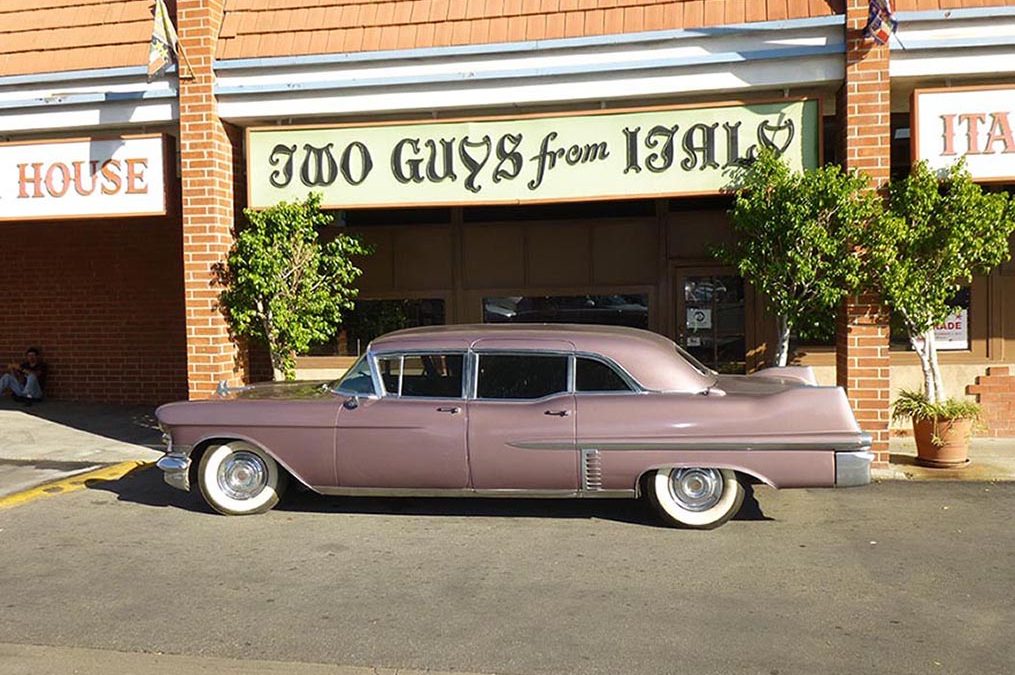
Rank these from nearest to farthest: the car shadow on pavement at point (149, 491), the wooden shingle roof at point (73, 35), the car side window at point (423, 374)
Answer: the car side window at point (423, 374) → the car shadow on pavement at point (149, 491) → the wooden shingle roof at point (73, 35)

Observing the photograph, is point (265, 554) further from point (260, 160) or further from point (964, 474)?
point (964, 474)

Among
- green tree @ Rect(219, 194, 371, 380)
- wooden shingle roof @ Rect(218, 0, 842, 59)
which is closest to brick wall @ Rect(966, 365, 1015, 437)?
wooden shingle roof @ Rect(218, 0, 842, 59)

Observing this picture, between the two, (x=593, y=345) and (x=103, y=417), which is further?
(x=103, y=417)

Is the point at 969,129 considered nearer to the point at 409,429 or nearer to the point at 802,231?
the point at 802,231

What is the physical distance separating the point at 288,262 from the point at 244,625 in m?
4.72

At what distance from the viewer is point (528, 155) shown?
8.52 metres

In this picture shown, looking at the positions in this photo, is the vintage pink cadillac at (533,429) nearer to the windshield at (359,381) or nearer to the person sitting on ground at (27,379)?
the windshield at (359,381)

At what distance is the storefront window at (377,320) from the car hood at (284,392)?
4163 mm

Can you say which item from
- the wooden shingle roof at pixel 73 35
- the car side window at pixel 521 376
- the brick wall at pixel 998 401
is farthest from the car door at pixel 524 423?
the brick wall at pixel 998 401

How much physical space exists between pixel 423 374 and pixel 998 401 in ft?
23.2

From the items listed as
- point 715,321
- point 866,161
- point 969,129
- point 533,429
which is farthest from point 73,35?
point 969,129

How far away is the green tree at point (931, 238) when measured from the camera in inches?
298

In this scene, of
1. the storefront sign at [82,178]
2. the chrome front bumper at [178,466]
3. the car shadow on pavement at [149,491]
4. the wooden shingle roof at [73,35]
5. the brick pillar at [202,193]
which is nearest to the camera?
the chrome front bumper at [178,466]

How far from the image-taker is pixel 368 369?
264 inches
